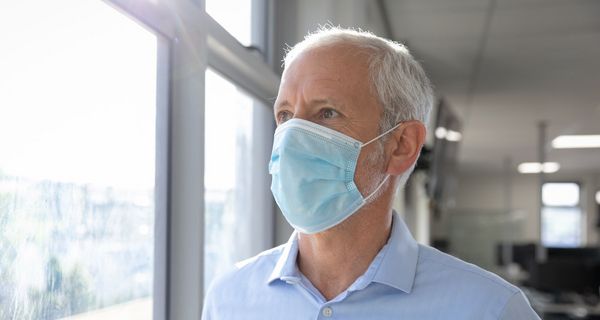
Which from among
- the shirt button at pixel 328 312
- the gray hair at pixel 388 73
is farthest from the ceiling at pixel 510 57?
the shirt button at pixel 328 312

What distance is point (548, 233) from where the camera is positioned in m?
14.1

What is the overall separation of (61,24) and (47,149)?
23cm

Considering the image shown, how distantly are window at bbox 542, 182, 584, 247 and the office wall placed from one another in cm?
18

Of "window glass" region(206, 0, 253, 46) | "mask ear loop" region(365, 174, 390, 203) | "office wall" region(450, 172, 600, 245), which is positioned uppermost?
"window glass" region(206, 0, 253, 46)

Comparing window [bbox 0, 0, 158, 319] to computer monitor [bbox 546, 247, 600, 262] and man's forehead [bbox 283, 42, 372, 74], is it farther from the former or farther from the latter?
computer monitor [bbox 546, 247, 600, 262]

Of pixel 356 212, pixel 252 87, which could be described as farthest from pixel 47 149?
pixel 252 87

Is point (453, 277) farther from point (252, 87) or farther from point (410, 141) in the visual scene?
point (252, 87)

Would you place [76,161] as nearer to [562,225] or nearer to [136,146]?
[136,146]

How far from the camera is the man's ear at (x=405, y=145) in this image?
3.87 feet

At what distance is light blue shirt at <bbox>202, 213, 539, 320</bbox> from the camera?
3.51 ft

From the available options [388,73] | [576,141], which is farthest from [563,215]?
[388,73]

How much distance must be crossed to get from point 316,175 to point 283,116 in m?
0.15

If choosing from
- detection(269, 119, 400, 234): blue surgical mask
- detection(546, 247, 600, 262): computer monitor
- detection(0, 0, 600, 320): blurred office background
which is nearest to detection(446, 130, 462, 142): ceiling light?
detection(0, 0, 600, 320): blurred office background

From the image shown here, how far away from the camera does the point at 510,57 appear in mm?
4703
